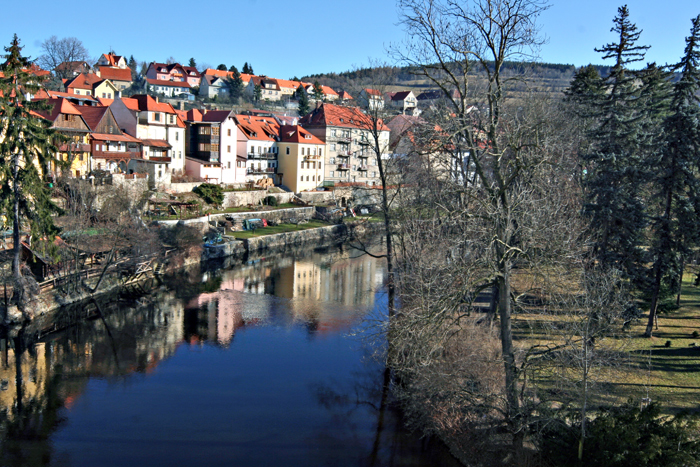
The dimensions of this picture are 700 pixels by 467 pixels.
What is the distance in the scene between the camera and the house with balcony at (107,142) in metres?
39.2

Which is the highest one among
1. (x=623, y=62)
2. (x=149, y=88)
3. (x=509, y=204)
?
(x=149, y=88)

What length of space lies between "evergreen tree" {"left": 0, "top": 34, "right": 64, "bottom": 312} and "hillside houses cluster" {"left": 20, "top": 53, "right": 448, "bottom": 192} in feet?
45.2

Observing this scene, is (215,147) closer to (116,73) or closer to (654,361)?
(654,361)

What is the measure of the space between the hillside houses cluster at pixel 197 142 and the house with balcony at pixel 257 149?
0.09 metres

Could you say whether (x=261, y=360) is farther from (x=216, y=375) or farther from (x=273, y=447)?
(x=273, y=447)

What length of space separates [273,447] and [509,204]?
7.64 metres

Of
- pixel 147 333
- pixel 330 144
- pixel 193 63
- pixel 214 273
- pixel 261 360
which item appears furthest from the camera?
pixel 193 63

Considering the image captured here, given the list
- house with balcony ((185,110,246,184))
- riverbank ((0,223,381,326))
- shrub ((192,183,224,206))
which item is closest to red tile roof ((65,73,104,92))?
house with balcony ((185,110,246,184))

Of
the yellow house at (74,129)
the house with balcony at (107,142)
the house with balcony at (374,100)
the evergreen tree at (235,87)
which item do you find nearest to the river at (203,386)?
the house with balcony at (374,100)

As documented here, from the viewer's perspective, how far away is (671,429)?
928 cm

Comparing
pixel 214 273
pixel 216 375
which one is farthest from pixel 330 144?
pixel 216 375

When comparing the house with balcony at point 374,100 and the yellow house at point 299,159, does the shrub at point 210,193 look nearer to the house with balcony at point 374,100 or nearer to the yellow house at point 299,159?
the yellow house at point 299,159

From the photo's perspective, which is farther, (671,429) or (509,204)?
(509,204)

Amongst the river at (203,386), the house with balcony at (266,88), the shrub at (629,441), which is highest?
the house with balcony at (266,88)
